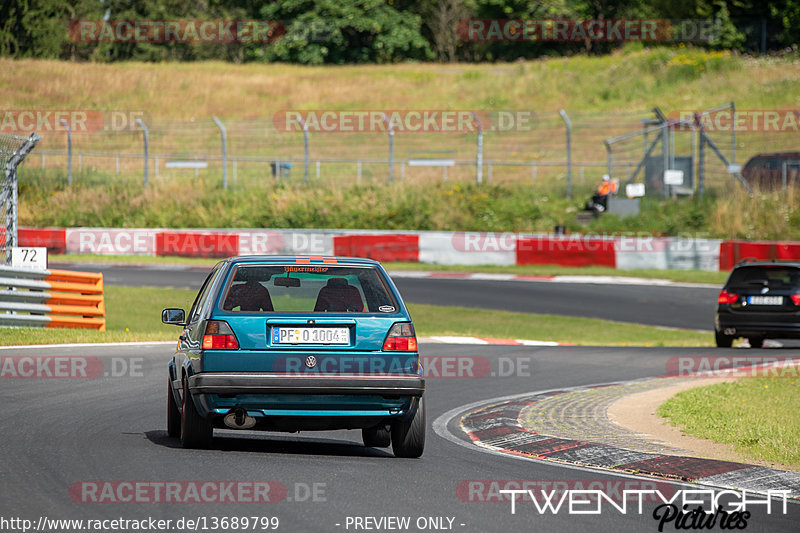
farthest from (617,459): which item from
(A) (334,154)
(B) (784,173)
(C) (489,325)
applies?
(A) (334,154)

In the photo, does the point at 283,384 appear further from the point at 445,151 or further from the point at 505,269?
the point at 445,151

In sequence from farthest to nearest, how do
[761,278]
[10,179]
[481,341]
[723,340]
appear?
[761,278] → [723,340] → [481,341] → [10,179]

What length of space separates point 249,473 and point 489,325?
49.4 ft

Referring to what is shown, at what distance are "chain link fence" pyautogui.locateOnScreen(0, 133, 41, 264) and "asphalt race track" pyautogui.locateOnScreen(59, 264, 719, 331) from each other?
798cm

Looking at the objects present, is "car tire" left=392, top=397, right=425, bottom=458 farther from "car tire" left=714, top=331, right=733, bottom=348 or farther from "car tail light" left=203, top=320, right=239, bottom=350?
"car tire" left=714, top=331, right=733, bottom=348

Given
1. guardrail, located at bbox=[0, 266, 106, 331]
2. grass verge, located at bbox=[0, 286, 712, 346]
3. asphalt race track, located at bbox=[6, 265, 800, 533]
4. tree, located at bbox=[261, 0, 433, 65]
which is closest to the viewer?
asphalt race track, located at bbox=[6, 265, 800, 533]

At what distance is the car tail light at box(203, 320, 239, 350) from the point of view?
26.5 ft

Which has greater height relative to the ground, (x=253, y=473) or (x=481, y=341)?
(x=253, y=473)

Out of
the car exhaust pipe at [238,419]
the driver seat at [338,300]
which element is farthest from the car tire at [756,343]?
the car exhaust pipe at [238,419]

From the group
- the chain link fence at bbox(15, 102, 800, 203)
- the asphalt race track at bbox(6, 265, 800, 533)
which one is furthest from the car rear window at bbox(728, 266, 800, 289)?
the chain link fence at bbox(15, 102, 800, 203)

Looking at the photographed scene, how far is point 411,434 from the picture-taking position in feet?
27.5

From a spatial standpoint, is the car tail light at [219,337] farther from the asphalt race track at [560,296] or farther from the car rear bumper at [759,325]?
the asphalt race track at [560,296]

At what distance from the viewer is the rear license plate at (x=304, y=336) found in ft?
26.6

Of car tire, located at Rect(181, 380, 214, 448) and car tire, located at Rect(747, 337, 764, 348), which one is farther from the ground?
car tire, located at Rect(181, 380, 214, 448)
